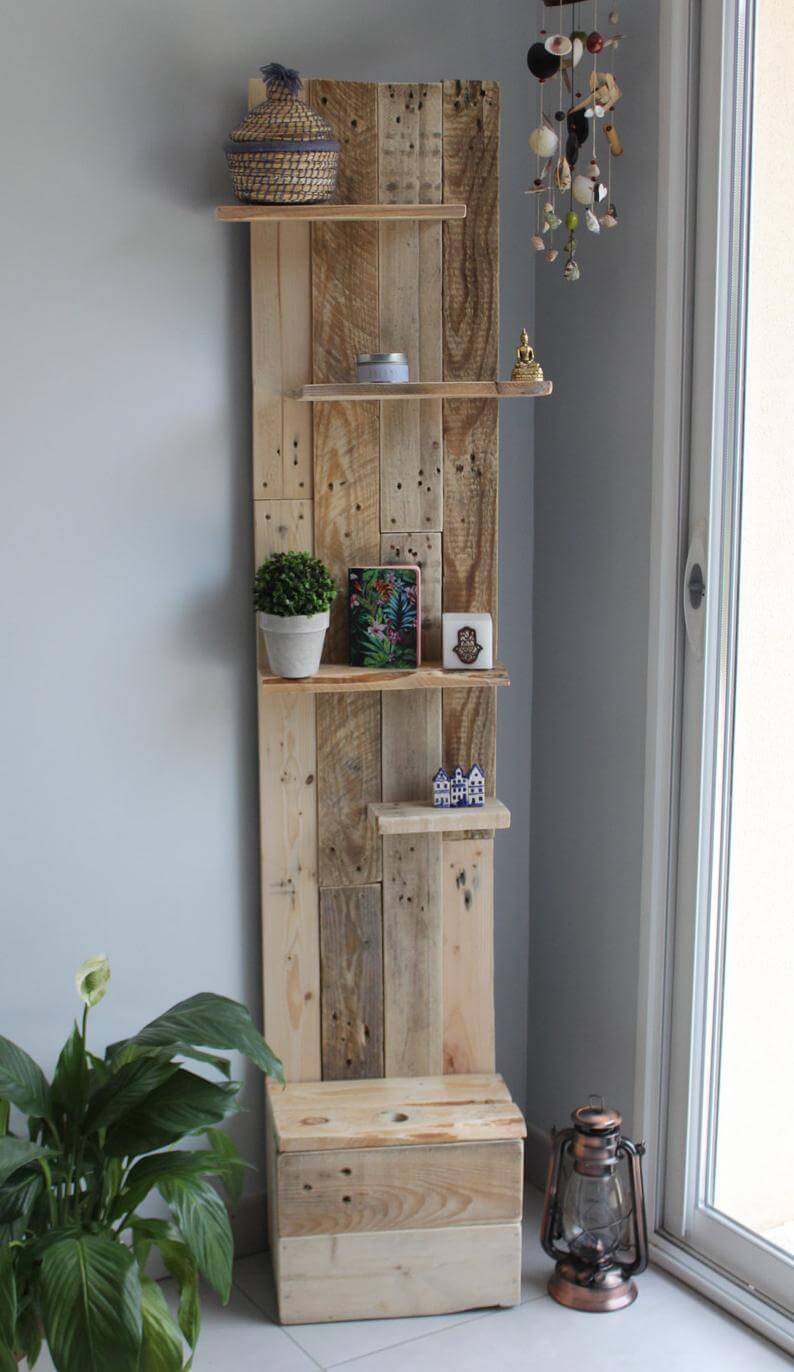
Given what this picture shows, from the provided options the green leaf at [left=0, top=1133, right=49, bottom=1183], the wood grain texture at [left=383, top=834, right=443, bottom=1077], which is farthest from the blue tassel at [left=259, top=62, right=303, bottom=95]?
the green leaf at [left=0, top=1133, right=49, bottom=1183]

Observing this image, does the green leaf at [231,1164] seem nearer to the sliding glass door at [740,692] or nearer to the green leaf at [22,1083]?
the green leaf at [22,1083]

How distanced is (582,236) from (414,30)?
448 millimetres

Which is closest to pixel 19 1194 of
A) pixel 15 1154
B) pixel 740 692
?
pixel 15 1154

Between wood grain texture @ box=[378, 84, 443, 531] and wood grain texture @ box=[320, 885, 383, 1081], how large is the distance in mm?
662

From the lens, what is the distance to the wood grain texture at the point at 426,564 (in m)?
2.26

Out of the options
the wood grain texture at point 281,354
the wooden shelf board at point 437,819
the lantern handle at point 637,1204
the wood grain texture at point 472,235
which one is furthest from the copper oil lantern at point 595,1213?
the wood grain texture at point 472,235

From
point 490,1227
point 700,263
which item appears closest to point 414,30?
point 700,263

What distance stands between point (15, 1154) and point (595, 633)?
1.29 m

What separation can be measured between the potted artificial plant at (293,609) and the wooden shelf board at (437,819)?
0.28 meters

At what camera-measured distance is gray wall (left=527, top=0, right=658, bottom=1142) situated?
2209mm

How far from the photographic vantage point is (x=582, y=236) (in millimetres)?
2359

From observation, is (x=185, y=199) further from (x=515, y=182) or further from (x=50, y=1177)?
(x=50, y=1177)

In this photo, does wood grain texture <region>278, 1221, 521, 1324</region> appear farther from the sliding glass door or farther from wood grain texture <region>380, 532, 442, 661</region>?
wood grain texture <region>380, 532, 442, 661</region>

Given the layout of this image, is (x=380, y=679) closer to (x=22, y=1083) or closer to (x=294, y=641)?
(x=294, y=641)
